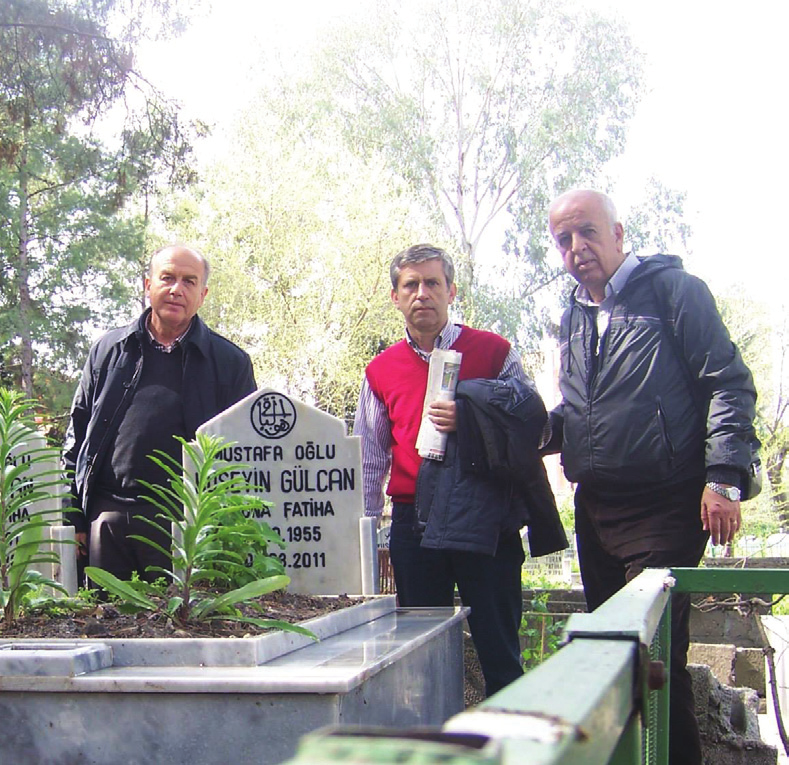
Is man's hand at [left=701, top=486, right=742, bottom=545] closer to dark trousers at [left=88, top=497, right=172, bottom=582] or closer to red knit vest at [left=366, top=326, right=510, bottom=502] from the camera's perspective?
red knit vest at [left=366, top=326, right=510, bottom=502]

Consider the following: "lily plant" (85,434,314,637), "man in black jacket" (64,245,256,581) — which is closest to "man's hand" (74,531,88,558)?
"man in black jacket" (64,245,256,581)

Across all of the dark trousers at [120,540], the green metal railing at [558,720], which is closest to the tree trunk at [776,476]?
the dark trousers at [120,540]

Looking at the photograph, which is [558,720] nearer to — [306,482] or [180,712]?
[180,712]

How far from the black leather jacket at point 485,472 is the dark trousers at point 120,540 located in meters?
1.07

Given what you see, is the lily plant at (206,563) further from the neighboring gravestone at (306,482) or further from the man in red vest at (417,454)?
the man in red vest at (417,454)

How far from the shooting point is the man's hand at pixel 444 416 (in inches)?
150

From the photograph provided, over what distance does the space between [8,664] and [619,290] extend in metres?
2.19

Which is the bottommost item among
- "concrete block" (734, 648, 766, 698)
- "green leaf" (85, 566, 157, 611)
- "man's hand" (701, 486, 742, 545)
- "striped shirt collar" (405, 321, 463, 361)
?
"concrete block" (734, 648, 766, 698)

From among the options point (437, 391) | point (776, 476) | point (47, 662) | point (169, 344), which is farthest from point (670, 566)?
point (776, 476)

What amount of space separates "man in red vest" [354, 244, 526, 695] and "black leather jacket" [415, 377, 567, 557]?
2.2 inches

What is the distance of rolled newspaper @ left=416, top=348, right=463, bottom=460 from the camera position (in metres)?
3.86

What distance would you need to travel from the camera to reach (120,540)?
4035 millimetres

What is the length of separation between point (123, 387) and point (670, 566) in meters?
2.18

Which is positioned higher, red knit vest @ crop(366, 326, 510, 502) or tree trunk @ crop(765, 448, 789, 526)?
red knit vest @ crop(366, 326, 510, 502)
